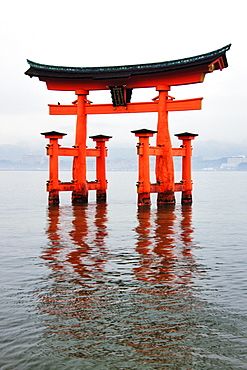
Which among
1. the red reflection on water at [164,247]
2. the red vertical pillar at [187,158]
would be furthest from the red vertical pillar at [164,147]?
the red reflection on water at [164,247]

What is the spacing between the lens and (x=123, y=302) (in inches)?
271

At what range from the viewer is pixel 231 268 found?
9.27 m

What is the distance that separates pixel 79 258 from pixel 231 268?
335 cm

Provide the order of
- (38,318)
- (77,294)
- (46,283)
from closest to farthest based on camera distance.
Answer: (38,318), (77,294), (46,283)

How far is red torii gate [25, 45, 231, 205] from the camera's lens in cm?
2061

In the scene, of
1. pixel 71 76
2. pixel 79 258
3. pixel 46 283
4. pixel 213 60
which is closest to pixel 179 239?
pixel 79 258

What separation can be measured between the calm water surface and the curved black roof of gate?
9495 millimetres

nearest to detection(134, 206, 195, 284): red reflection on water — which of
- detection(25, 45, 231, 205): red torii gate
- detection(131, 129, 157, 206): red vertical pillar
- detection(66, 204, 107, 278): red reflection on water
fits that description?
detection(66, 204, 107, 278): red reflection on water

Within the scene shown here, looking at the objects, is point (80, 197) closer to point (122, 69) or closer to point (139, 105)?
point (139, 105)

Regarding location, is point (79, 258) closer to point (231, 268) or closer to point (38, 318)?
point (231, 268)

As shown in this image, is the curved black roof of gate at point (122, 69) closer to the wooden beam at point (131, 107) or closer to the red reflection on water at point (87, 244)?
the wooden beam at point (131, 107)

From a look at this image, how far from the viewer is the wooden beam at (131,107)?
68.2 feet

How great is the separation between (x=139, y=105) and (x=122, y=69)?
6.19 feet

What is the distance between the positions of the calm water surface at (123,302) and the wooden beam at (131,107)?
29.3ft
